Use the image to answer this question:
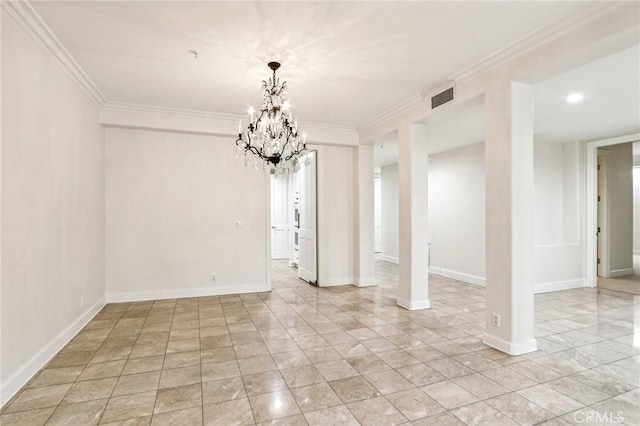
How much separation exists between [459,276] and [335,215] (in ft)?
9.45

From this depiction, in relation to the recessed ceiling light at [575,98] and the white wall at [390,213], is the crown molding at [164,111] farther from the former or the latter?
the white wall at [390,213]

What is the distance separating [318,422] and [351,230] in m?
4.45

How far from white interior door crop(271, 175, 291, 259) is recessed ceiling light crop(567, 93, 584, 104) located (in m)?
7.19

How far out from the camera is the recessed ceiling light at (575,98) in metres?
4.07

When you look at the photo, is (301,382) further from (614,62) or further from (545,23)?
(614,62)

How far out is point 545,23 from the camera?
2697 mm

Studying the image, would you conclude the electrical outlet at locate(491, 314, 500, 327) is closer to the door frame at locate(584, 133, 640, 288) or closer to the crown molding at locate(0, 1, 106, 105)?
the door frame at locate(584, 133, 640, 288)

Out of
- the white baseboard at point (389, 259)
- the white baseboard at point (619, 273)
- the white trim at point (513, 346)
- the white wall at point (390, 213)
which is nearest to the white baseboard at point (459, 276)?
the white baseboard at point (389, 259)

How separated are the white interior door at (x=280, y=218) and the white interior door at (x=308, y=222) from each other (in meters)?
2.98

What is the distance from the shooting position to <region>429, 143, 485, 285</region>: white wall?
20.9 ft

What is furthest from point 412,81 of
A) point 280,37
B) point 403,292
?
point 403,292

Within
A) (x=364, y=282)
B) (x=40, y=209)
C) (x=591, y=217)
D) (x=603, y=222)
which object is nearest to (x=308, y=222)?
(x=364, y=282)

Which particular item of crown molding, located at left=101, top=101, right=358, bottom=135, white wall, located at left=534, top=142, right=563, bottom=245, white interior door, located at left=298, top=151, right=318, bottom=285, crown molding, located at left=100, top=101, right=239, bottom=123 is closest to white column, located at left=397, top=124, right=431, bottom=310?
crown molding, located at left=101, top=101, right=358, bottom=135

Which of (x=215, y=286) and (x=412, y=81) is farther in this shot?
(x=215, y=286)
